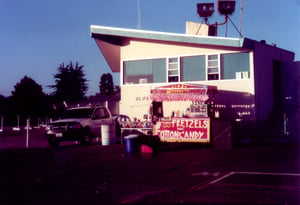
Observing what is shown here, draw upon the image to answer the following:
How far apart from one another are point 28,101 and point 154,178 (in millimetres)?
48581

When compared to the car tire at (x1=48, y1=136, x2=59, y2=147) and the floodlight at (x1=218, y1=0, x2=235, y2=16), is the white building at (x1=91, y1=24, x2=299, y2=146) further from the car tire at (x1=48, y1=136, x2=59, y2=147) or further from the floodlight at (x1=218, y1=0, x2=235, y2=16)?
the car tire at (x1=48, y1=136, x2=59, y2=147)

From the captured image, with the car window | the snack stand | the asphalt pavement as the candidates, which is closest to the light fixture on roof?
the snack stand

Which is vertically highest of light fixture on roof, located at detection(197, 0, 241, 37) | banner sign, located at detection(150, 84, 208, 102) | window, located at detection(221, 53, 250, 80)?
light fixture on roof, located at detection(197, 0, 241, 37)

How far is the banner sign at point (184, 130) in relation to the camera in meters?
16.4

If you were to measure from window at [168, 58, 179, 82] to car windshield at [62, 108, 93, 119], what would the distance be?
4730 mm

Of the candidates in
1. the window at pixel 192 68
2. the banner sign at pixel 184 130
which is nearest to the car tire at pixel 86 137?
the banner sign at pixel 184 130

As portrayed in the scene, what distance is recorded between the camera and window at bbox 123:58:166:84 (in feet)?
70.3

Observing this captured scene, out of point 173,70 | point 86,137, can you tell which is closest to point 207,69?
point 173,70

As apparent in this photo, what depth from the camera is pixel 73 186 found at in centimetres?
838

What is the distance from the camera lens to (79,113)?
63.8 feet

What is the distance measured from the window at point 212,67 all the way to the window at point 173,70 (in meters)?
1.78

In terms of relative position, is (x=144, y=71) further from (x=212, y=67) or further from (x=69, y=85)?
(x=69, y=85)

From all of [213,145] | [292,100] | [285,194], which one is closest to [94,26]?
[213,145]

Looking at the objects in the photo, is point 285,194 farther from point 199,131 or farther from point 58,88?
point 58,88
